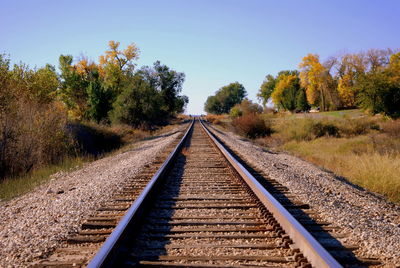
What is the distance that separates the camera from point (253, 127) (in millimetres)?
29344

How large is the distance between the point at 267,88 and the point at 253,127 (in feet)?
341

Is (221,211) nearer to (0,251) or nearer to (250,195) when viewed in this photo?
(250,195)

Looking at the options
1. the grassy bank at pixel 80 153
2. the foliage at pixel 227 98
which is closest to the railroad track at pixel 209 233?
the grassy bank at pixel 80 153

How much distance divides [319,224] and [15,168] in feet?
35.5

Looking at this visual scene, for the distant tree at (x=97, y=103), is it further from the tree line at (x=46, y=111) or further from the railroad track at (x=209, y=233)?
the railroad track at (x=209, y=233)

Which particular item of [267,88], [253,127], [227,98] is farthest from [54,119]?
[227,98]

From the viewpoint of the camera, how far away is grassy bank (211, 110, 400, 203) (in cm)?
884

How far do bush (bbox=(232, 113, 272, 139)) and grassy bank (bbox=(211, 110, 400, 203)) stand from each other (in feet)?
2.52

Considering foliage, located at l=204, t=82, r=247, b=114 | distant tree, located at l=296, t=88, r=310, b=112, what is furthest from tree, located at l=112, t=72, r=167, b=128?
foliage, located at l=204, t=82, r=247, b=114

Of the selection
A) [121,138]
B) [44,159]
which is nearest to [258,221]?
[44,159]

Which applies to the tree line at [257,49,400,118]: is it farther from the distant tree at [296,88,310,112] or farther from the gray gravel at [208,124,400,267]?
the gray gravel at [208,124,400,267]

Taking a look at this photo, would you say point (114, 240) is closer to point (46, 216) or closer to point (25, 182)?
point (46, 216)

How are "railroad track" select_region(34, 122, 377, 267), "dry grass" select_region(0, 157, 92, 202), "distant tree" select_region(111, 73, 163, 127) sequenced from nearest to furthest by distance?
"railroad track" select_region(34, 122, 377, 267)
"dry grass" select_region(0, 157, 92, 202)
"distant tree" select_region(111, 73, 163, 127)

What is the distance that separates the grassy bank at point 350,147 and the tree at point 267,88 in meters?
96.0
